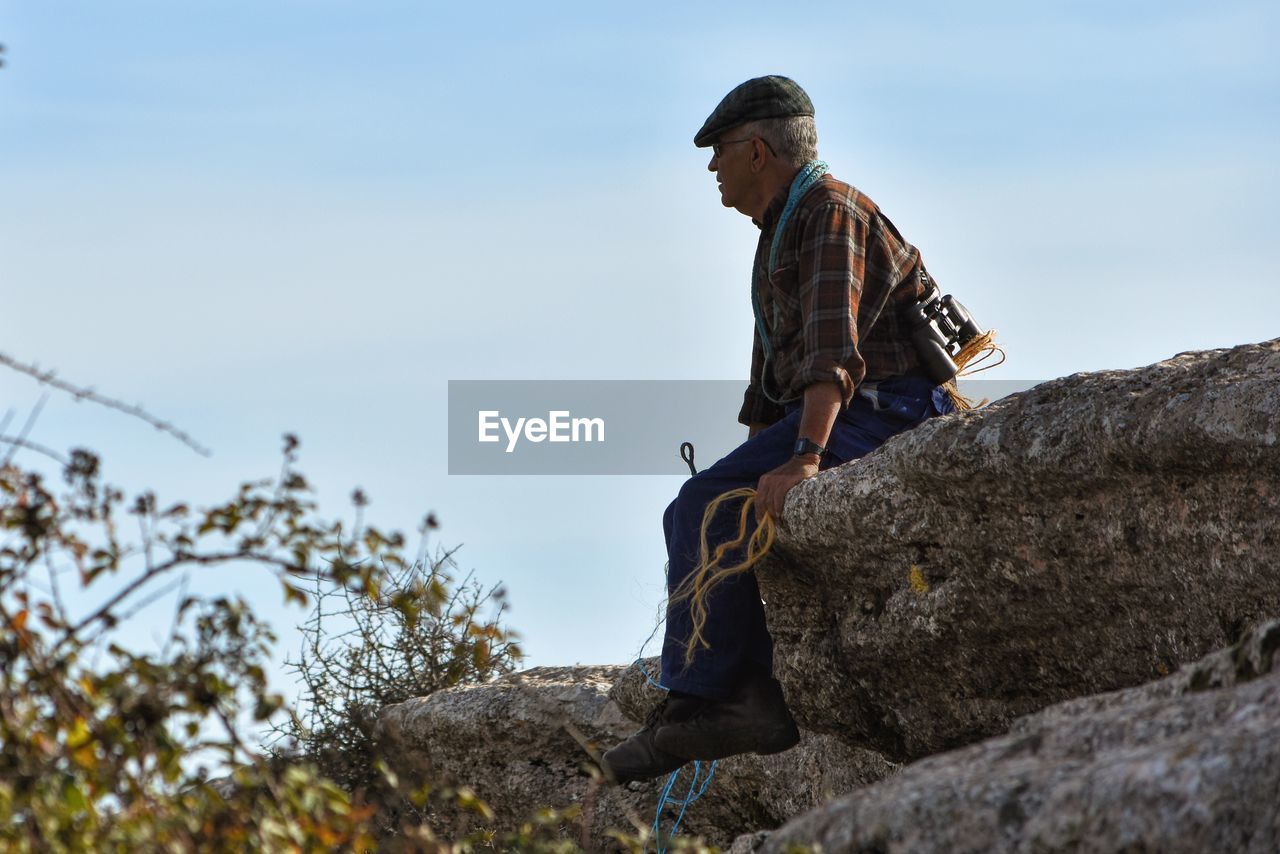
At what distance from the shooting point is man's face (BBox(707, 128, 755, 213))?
19.1ft

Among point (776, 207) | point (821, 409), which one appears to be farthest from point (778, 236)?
point (821, 409)

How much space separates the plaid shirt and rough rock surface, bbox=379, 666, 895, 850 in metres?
1.76

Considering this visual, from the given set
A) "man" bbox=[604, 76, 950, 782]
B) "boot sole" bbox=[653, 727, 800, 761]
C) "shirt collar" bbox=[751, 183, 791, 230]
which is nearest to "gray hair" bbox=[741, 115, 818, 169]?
"man" bbox=[604, 76, 950, 782]

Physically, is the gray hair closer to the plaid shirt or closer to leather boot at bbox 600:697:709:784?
the plaid shirt

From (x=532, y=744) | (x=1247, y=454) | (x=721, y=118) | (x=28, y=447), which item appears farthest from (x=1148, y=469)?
(x=532, y=744)

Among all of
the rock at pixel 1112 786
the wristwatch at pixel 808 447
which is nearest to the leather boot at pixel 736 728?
the wristwatch at pixel 808 447

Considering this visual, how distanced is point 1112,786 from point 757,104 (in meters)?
3.86

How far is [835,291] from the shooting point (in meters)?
5.27

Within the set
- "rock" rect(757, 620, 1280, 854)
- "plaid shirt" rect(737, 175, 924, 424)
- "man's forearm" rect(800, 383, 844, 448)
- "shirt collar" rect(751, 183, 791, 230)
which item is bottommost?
A: "rock" rect(757, 620, 1280, 854)

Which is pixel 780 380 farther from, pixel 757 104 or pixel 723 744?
pixel 723 744

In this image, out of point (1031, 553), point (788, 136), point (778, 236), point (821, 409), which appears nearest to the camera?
point (1031, 553)

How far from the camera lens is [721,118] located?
5.85 m

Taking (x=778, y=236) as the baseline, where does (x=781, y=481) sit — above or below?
below

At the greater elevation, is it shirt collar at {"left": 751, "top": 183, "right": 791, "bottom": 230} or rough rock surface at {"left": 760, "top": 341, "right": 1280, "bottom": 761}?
shirt collar at {"left": 751, "top": 183, "right": 791, "bottom": 230}
